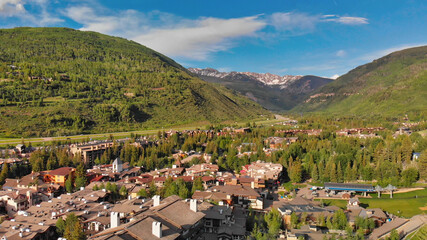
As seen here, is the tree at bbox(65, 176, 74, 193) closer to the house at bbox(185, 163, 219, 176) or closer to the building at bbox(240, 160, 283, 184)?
the house at bbox(185, 163, 219, 176)

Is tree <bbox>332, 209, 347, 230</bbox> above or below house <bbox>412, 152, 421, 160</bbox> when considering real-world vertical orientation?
below

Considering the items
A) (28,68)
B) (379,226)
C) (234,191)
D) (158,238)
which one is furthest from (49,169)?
(28,68)

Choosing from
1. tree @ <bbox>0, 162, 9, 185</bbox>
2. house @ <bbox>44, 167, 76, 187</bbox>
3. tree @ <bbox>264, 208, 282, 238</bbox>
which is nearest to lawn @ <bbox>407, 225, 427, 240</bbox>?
tree @ <bbox>264, 208, 282, 238</bbox>

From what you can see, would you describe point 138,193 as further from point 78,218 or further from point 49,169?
point 49,169

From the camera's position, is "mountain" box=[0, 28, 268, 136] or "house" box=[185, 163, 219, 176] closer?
"house" box=[185, 163, 219, 176]

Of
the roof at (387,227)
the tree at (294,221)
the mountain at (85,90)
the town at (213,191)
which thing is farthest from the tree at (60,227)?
the mountain at (85,90)

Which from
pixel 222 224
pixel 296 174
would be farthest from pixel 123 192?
pixel 296 174

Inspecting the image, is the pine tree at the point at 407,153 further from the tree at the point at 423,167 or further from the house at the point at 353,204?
the house at the point at 353,204
